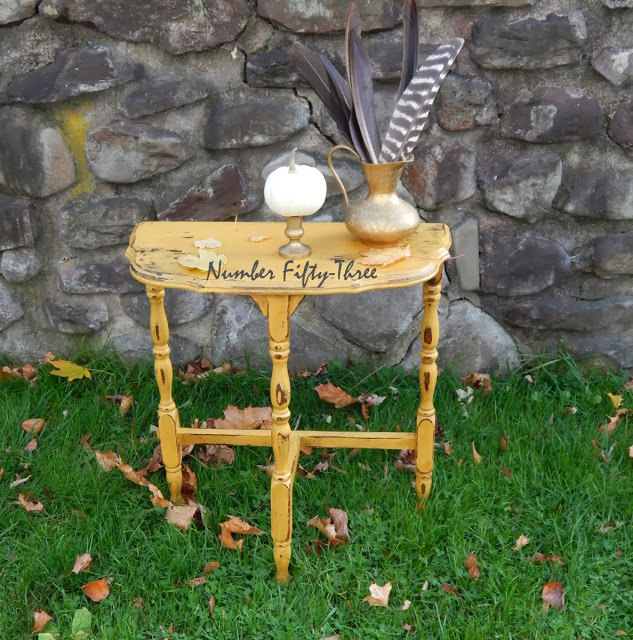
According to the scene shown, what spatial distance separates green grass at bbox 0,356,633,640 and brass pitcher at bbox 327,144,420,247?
79cm

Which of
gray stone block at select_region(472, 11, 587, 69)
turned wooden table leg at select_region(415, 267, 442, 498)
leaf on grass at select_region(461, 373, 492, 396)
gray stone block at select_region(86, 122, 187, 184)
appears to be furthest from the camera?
leaf on grass at select_region(461, 373, 492, 396)

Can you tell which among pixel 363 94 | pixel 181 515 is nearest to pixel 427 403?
pixel 181 515

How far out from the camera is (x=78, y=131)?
2529 millimetres

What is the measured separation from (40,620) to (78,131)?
1467mm

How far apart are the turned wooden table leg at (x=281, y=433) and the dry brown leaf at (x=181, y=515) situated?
1.00ft

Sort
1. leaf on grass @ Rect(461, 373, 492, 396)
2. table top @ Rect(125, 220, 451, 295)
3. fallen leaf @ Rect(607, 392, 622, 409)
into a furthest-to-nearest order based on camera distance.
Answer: leaf on grass @ Rect(461, 373, 492, 396), fallen leaf @ Rect(607, 392, 622, 409), table top @ Rect(125, 220, 451, 295)

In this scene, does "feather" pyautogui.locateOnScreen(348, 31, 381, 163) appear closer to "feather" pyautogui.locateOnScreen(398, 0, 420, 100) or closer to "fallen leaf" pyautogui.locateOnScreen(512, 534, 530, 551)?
"feather" pyautogui.locateOnScreen(398, 0, 420, 100)

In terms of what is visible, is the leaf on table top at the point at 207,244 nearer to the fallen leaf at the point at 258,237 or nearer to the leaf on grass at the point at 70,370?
the fallen leaf at the point at 258,237

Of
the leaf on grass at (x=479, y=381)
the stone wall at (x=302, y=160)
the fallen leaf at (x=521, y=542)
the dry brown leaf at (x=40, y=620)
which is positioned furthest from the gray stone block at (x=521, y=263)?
the dry brown leaf at (x=40, y=620)

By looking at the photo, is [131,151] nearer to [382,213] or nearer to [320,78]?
[320,78]

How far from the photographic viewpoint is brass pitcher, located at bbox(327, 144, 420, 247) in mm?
1929

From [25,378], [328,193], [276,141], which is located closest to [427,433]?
[328,193]

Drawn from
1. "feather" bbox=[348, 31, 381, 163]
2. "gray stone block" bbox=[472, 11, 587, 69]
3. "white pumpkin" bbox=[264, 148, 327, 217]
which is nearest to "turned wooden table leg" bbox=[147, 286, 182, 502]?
"white pumpkin" bbox=[264, 148, 327, 217]

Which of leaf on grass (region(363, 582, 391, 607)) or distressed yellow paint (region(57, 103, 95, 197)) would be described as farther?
distressed yellow paint (region(57, 103, 95, 197))
